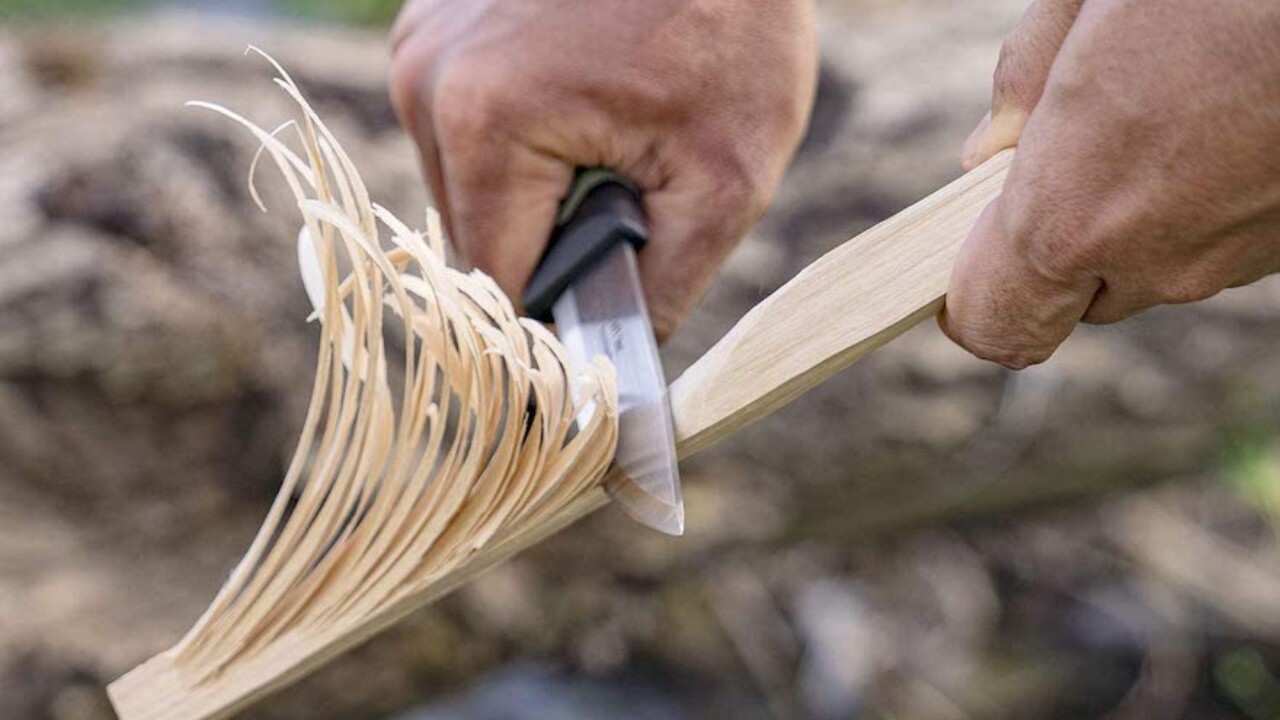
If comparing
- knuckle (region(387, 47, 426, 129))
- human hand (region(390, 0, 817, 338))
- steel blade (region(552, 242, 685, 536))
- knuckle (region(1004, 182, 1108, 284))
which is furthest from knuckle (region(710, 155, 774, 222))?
knuckle (region(1004, 182, 1108, 284))

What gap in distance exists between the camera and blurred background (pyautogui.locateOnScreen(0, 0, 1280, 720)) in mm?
1403

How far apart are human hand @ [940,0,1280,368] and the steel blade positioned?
179mm

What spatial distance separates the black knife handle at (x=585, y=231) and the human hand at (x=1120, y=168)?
286 mm

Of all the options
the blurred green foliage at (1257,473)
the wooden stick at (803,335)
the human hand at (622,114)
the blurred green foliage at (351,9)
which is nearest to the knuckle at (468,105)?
the human hand at (622,114)

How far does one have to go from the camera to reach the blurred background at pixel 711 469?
140 cm

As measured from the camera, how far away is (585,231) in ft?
3.33

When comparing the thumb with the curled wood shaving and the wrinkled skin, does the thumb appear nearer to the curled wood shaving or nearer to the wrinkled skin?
the wrinkled skin

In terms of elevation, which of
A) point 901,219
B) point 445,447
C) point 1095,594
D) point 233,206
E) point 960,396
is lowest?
point 1095,594

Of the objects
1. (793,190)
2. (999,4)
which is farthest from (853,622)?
(999,4)

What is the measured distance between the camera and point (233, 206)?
58.2 inches

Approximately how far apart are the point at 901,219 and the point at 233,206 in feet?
2.98

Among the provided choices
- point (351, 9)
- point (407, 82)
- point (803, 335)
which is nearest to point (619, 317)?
point (803, 335)

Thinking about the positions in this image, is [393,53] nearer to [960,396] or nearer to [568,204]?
[568,204]

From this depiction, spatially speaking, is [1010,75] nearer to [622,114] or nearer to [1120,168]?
[1120,168]
